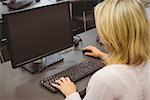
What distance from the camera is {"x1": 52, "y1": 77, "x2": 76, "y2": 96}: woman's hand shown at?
4.61 ft

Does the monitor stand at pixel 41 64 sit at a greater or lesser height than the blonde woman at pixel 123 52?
lesser

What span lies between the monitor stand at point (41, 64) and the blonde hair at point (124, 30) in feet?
2.01

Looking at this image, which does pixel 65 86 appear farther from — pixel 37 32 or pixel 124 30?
pixel 124 30

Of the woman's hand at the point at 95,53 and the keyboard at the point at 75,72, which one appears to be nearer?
the keyboard at the point at 75,72

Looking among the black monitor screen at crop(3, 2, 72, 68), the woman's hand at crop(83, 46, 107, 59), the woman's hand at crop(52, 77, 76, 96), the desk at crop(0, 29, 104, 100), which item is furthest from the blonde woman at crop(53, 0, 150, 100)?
the woman's hand at crop(83, 46, 107, 59)

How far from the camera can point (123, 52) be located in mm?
1165

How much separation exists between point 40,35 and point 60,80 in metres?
0.31

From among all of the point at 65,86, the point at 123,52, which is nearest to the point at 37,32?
the point at 65,86

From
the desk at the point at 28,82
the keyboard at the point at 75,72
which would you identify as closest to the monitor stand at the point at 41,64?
the desk at the point at 28,82

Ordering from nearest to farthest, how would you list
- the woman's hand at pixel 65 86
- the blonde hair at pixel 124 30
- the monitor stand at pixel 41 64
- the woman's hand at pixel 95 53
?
1. the blonde hair at pixel 124 30
2. the woman's hand at pixel 65 86
3. the monitor stand at pixel 41 64
4. the woman's hand at pixel 95 53

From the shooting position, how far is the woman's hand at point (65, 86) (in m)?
1.41

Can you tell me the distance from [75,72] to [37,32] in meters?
0.32

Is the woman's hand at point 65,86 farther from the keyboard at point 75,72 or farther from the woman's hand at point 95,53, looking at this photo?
the woman's hand at point 95,53

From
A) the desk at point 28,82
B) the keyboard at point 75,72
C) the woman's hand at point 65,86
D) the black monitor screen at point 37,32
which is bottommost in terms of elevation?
the desk at point 28,82
